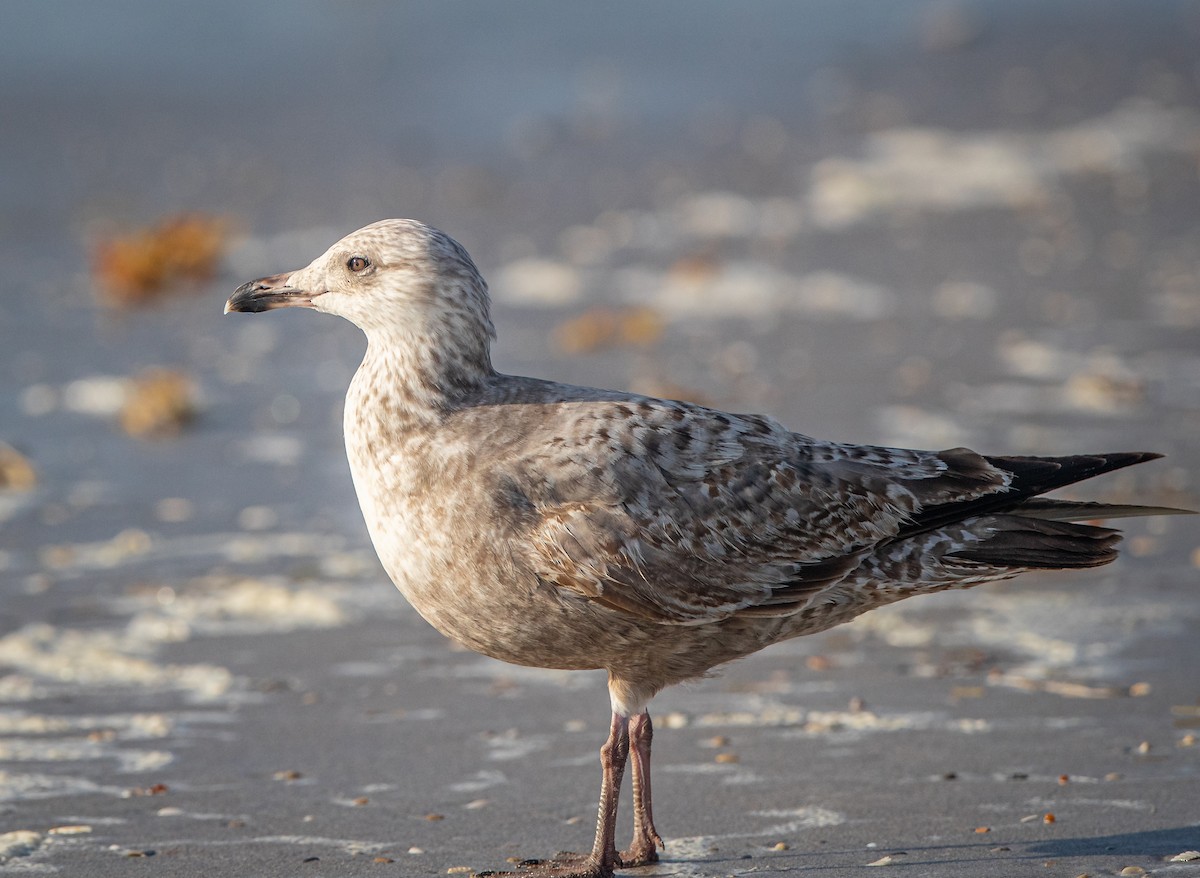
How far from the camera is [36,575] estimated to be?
8.95 meters

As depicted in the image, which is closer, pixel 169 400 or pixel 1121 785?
pixel 1121 785

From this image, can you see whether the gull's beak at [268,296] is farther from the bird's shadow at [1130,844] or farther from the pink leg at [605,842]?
the bird's shadow at [1130,844]

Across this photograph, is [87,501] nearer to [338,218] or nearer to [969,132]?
[338,218]

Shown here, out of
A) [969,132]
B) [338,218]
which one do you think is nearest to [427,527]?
[338,218]

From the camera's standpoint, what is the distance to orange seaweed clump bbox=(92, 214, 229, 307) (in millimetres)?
14234

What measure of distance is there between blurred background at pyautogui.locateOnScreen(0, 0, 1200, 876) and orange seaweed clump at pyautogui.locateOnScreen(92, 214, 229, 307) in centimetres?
4

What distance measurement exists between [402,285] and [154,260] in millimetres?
9135

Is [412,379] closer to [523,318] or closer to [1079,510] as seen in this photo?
[1079,510]

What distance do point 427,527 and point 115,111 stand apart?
1525cm

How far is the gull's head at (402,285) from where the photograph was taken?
19.3ft

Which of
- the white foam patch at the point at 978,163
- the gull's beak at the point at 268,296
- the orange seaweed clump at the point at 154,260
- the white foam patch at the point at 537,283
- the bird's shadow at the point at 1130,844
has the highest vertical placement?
the white foam patch at the point at 978,163

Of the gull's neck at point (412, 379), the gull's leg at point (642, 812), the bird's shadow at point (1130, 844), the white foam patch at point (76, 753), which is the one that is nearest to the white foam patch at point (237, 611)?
the white foam patch at point (76, 753)

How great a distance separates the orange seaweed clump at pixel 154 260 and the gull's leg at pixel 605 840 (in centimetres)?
980

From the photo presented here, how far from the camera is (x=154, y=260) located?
47.0 ft
